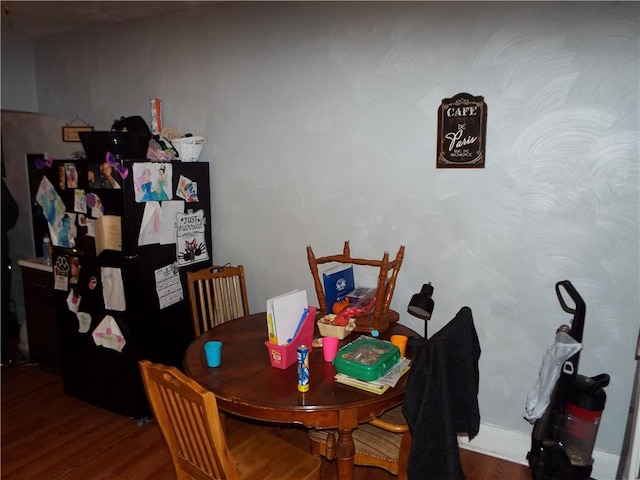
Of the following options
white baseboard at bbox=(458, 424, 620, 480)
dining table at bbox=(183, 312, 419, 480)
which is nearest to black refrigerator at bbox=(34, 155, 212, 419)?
dining table at bbox=(183, 312, 419, 480)

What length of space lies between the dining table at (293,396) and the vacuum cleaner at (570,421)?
2.58 feet

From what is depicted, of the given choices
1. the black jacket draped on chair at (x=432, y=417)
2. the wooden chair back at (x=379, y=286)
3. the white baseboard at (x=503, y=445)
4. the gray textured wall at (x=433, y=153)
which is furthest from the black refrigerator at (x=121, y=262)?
the white baseboard at (x=503, y=445)

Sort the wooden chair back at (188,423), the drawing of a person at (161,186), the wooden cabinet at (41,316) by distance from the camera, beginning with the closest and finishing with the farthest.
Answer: the wooden chair back at (188,423)
the drawing of a person at (161,186)
the wooden cabinet at (41,316)

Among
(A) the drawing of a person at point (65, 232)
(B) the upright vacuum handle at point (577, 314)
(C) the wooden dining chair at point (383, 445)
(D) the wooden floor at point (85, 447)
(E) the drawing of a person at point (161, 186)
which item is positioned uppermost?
(E) the drawing of a person at point (161, 186)

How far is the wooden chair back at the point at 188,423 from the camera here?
1.39 metres

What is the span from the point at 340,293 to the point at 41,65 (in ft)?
10.6

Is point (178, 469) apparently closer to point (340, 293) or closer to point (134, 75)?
point (340, 293)

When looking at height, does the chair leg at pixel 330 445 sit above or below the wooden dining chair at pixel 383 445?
below

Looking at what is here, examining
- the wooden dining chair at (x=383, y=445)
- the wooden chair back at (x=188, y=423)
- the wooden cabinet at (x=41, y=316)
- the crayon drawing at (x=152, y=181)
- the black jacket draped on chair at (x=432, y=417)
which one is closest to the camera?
the wooden chair back at (x=188, y=423)

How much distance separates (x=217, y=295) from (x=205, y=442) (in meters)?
1.33

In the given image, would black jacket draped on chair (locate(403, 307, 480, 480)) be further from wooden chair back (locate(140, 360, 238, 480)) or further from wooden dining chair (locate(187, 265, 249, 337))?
wooden dining chair (locate(187, 265, 249, 337))

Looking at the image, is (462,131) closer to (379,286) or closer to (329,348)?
(379,286)

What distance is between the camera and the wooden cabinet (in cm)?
326

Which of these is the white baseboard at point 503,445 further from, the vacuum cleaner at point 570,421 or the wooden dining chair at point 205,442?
the wooden dining chair at point 205,442
